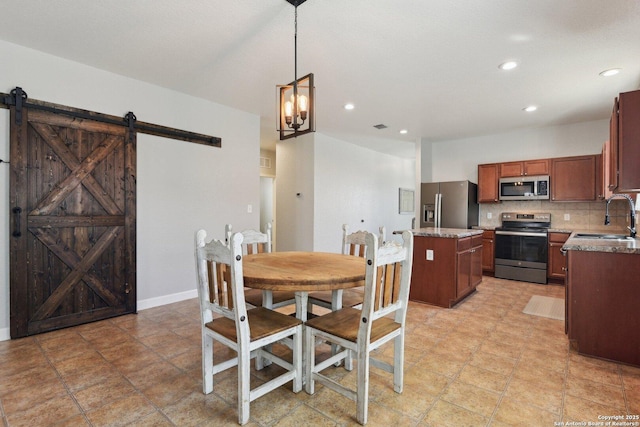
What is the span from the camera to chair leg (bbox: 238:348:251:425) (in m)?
1.63

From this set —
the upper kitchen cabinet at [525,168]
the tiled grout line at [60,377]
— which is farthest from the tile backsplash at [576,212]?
the tiled grout line at [60,377]

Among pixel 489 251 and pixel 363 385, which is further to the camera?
pixel 489 251

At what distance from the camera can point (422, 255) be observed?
3.88 metres

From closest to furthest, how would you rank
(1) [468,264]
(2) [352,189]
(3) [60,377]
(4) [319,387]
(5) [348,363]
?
(4) [319,387] → (3) [60,377] → (5) [348,363] → (1) [468,264] → (2) [352,189]

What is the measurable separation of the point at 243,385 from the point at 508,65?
3576 millimetres

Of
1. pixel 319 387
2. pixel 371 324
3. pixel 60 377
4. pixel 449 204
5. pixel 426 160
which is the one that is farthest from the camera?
pixel 426 160

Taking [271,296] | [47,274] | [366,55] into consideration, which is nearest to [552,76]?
[366,55]

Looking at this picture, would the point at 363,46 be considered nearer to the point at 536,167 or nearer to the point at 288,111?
the point at 288,111

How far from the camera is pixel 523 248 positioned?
16.4ft

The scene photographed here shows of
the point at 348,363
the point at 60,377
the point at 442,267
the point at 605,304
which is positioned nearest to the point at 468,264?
the point at 442,267

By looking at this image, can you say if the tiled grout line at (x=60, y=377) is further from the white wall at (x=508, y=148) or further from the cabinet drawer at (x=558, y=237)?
the white wall at (x=508, y=148)

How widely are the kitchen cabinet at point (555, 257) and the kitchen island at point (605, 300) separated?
8.58 feet

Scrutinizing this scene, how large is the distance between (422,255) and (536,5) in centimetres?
260

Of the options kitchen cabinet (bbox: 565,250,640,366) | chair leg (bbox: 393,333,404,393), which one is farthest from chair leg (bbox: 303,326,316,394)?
kitchen cabinet (bbox: 565,250,640,366)
